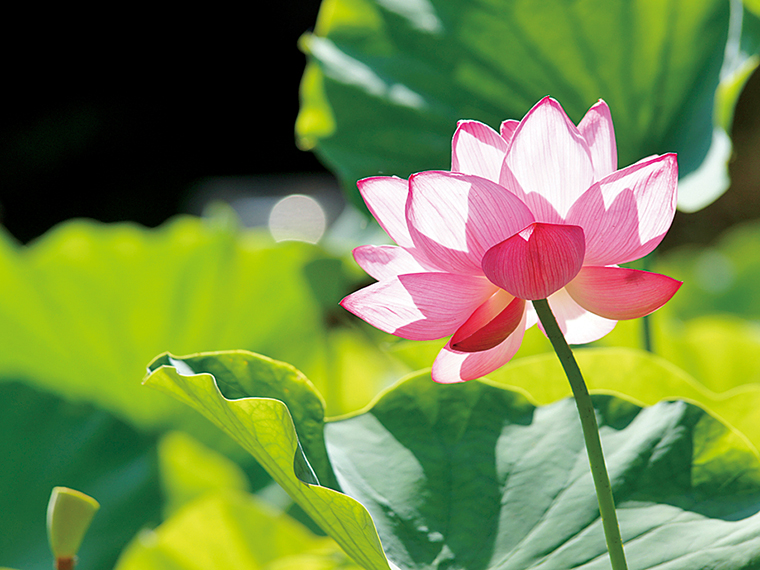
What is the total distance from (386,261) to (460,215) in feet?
0.12

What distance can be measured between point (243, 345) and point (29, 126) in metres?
4.32

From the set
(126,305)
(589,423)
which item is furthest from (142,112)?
(589,423)

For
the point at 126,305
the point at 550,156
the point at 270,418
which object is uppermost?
the point at 550,156

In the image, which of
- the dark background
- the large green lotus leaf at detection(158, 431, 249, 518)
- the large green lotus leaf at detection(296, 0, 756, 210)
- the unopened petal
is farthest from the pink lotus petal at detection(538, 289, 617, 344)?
the dark background

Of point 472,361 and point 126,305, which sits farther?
point 126,305

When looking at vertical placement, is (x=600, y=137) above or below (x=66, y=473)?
above

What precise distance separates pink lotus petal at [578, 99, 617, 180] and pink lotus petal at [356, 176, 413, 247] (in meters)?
0.06

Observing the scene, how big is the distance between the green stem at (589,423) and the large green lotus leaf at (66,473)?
478 mm

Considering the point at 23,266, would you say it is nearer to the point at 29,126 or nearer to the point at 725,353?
the point at 725,353

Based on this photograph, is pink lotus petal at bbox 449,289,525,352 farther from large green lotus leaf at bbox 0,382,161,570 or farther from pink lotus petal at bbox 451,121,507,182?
large green lotus leaf at bbox 0,382,161,570

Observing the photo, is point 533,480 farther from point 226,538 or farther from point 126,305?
point 126,305

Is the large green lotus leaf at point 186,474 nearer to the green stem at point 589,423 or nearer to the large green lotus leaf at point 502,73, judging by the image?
the large green lotus leaf at point 502,73

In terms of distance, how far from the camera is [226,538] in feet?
1.53

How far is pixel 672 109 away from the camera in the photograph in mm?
483
